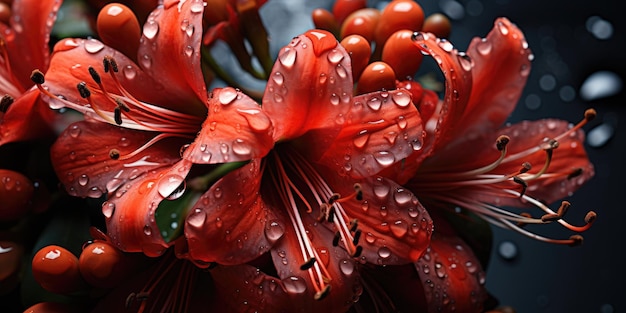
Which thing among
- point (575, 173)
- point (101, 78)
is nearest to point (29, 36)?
point (101, 78)

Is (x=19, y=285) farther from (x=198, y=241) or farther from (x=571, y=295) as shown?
(x=571, y=295)

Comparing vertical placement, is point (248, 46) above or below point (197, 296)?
above

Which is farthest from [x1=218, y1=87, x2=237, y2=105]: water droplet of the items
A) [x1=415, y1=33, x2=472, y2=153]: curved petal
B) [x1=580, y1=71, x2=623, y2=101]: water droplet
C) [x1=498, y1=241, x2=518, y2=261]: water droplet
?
[x1=580, y1=71, x2=623, y2=101]: water droplet

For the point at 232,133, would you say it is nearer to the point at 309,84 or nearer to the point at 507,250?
the point at 309,84

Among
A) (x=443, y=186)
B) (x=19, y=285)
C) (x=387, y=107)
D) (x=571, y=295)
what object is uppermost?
(x=387, y=107)

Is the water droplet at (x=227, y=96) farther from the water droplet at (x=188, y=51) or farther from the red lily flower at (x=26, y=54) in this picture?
the red lily flower at (x=26, y=54)

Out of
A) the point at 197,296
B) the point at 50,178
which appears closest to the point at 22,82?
the point at 50,178
